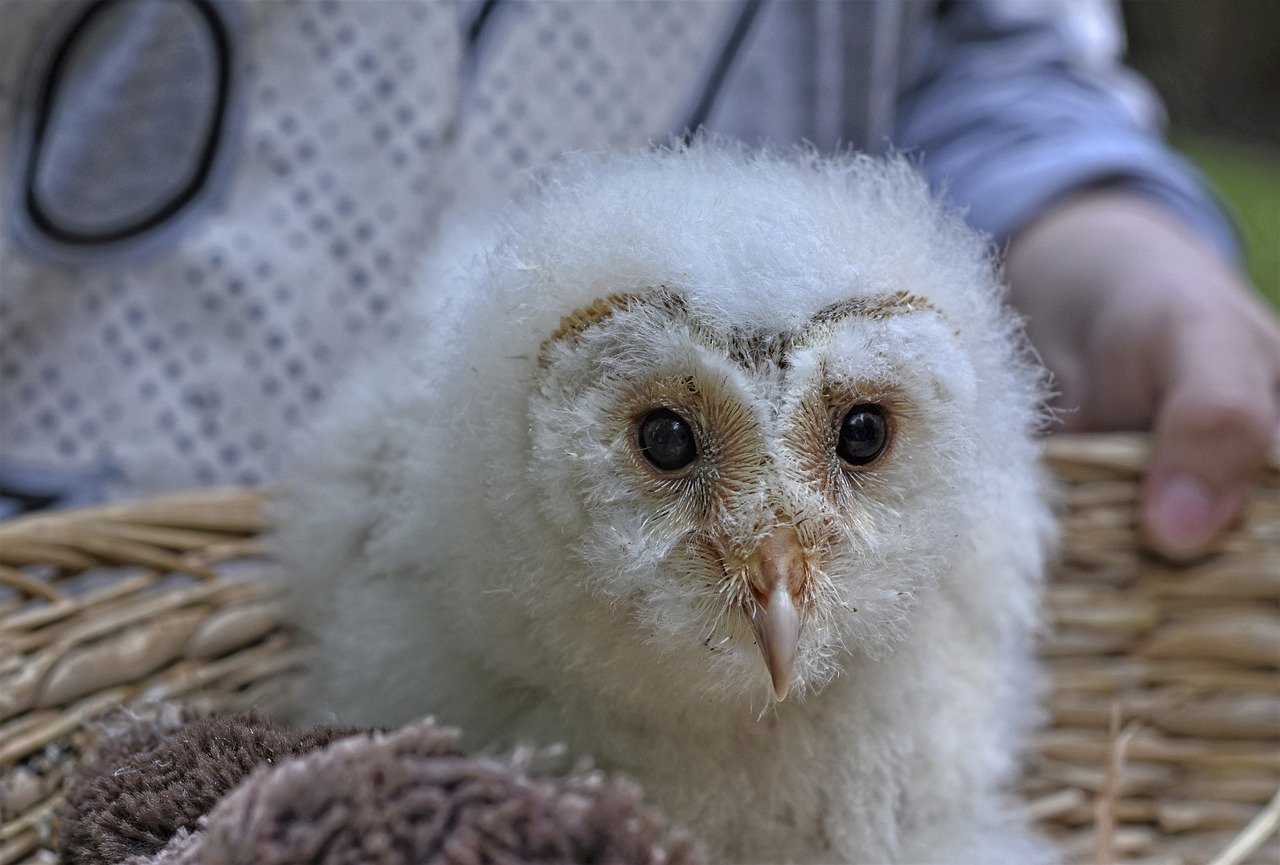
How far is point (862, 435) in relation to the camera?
2.25 feet

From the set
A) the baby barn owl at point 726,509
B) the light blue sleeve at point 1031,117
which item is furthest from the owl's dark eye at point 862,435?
the light blue sleeve at point 1031,117

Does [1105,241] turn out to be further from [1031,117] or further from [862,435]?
[862,435]

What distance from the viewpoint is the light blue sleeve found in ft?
4.94

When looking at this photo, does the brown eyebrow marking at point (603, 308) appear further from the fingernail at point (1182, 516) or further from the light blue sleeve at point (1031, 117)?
the light blue sleeve at point (1031, 117)

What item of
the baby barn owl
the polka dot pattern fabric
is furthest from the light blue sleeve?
the baby barn owl

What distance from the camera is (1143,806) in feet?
3.76

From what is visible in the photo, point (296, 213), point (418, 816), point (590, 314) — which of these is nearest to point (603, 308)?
point (590, 314)

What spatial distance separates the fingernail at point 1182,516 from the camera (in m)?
1.12

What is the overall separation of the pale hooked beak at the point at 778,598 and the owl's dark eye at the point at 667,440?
0.07m

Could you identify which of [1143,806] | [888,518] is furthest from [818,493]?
[1143,806]

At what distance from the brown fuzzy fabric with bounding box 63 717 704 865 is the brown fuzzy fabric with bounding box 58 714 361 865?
0.05m

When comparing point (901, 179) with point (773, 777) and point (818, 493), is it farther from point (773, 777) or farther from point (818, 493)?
point (773, 777)

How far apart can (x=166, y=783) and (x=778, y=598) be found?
1.21ft

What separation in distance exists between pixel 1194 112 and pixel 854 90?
5.25 m
